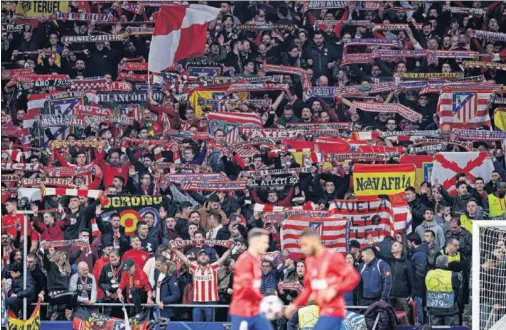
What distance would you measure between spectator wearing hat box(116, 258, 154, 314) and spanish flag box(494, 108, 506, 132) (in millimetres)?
8011

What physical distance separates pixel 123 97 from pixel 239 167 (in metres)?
3.56

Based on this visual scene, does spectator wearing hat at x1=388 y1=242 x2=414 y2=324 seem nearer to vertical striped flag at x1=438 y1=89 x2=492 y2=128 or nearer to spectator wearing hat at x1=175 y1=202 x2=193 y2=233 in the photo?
spectator wearing hat at x1=175 y1=202 x2=193 y2=233

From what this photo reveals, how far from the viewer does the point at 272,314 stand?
14.2 m

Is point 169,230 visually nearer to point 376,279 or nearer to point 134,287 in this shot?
point 134,287

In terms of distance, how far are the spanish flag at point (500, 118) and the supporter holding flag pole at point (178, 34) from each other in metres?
5.79

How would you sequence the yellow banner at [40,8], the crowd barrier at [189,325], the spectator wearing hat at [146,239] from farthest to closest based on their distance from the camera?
the yellow banner at [40,8] → the spectator wearing hat at [146,239] → the crowd barrier at [189,325]

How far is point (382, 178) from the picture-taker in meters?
24.3

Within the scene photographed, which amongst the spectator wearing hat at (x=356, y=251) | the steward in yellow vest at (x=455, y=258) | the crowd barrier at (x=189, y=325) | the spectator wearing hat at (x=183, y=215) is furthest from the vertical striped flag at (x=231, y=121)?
the steward in yellow vest at (x=455, y=258)

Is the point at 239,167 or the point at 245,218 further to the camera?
the point at 239,167

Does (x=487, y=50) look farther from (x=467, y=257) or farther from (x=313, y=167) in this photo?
(x=467, y=257)

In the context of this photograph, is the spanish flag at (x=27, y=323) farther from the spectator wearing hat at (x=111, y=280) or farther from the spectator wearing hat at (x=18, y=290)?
the spectator wearing hat at (x=111, y=280)

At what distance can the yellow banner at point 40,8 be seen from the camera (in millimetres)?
28922

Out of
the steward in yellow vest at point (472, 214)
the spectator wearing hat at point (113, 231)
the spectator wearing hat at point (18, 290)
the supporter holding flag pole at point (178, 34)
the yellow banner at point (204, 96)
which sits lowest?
the spectator wearing hat at point (18, 290)

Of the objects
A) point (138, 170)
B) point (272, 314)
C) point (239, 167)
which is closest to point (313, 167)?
point (239, 167)
